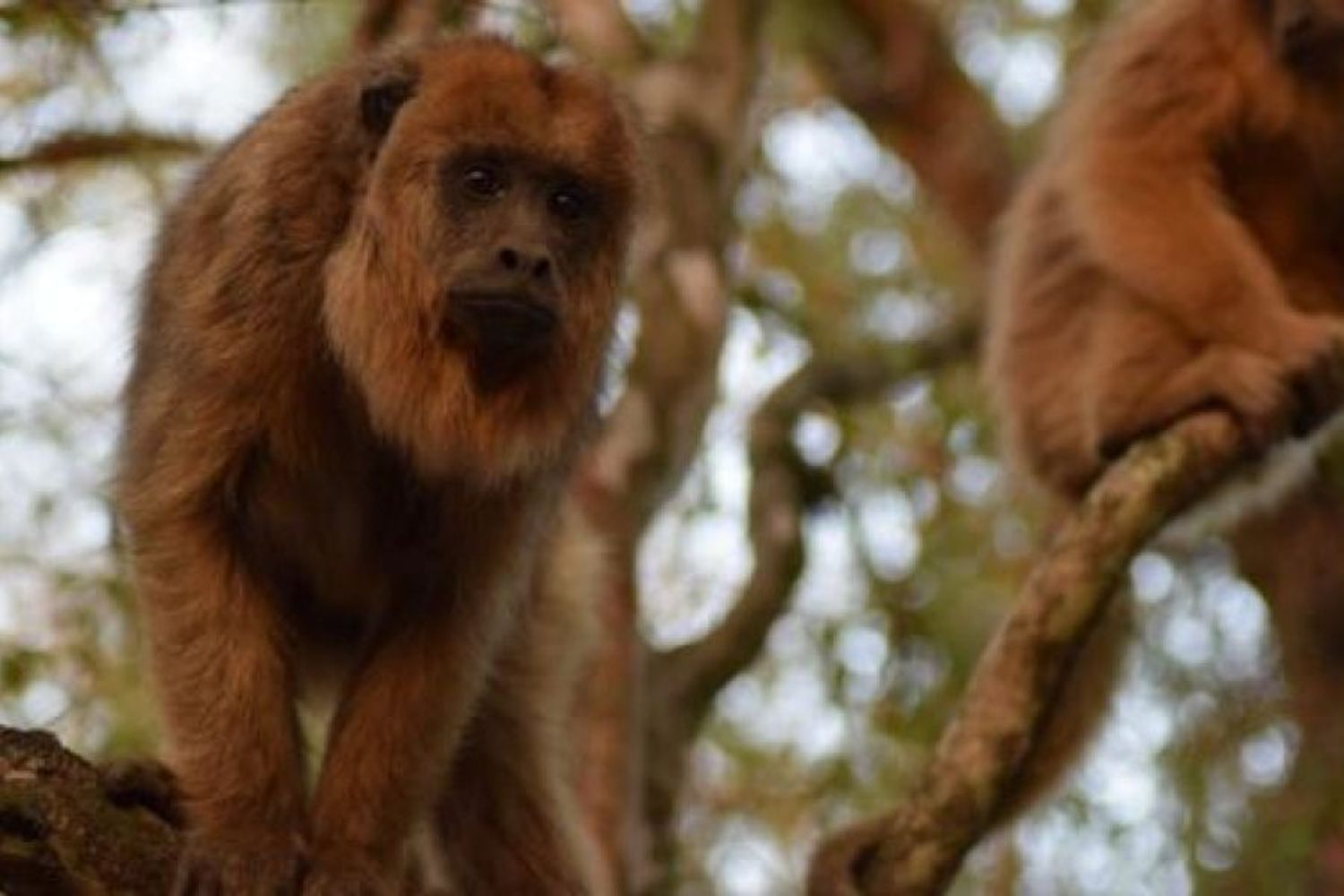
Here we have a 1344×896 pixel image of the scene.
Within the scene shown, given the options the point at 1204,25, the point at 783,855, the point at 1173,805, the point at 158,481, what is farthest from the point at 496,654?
the point at 783,855

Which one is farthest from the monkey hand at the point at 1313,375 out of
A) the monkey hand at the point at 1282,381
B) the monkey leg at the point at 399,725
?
the monkey leg at the point at 399,725

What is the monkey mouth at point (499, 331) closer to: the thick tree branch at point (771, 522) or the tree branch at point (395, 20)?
the tree branch at point (395, 20)

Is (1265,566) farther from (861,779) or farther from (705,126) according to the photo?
(705,126)

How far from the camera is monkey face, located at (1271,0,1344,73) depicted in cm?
732

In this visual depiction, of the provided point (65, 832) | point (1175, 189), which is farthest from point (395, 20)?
point (65, 832)

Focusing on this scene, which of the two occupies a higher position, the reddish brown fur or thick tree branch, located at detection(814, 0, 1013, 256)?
the reddish brown fur

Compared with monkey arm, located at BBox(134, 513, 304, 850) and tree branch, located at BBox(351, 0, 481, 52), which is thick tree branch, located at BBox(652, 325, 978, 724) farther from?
monkey arm, located at BBox(134, 513, 304, 850)

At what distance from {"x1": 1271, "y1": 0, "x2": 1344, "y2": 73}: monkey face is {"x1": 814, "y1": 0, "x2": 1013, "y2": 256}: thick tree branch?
2.91m

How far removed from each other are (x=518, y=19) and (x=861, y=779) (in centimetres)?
314

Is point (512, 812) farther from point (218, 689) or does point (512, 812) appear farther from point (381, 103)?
point (381, 103)

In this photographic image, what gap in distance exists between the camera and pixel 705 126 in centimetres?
806

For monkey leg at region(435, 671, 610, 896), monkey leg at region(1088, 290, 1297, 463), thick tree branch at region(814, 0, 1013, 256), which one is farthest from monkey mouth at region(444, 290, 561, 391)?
thick tree branch at region(814, 0, 1013, 256)

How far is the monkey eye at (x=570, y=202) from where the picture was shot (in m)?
5.17

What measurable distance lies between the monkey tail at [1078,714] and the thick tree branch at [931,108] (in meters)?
3.64
